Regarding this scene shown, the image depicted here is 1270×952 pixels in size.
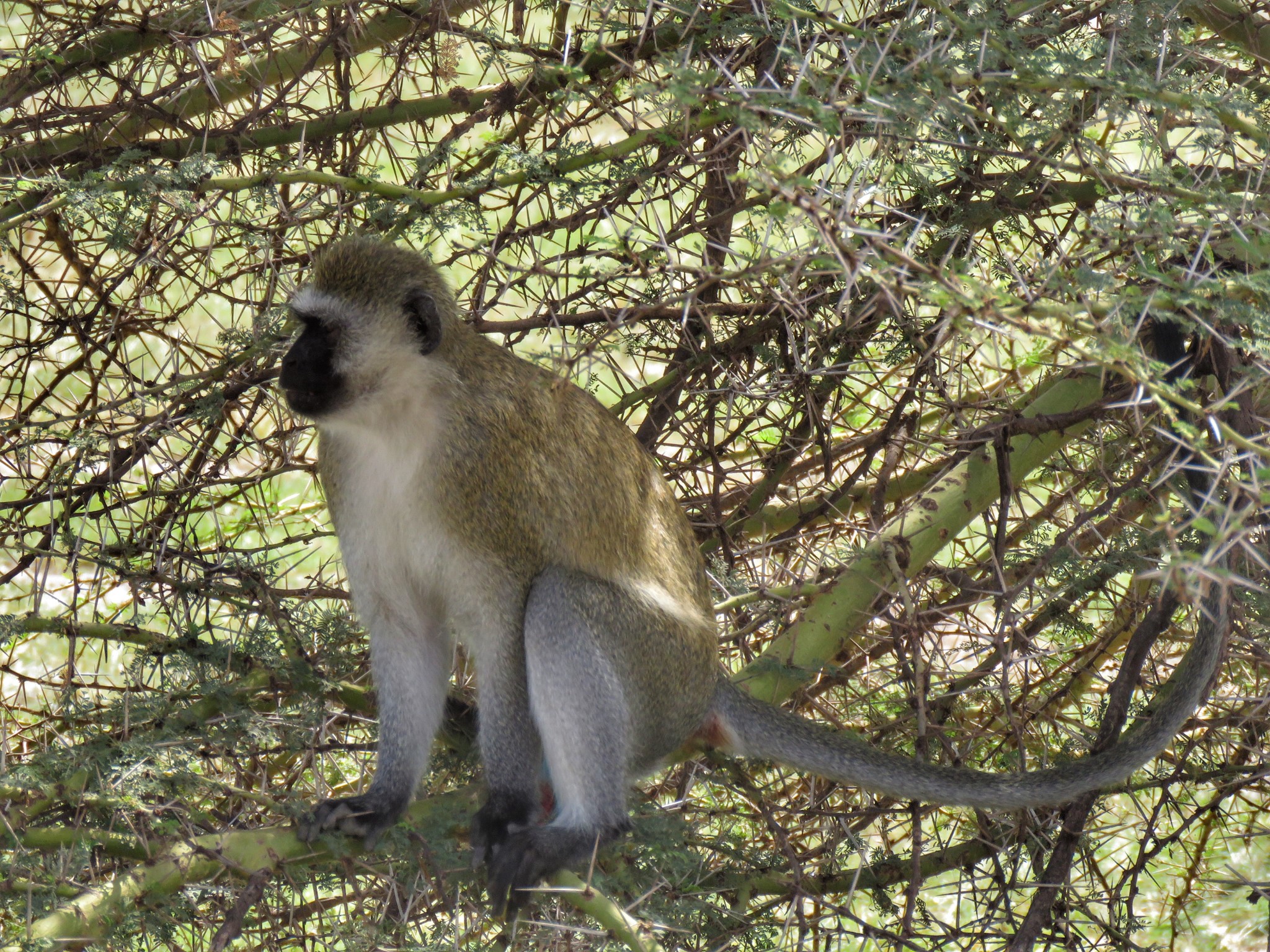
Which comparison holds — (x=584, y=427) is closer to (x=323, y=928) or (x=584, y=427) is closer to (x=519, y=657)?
(x=519, y=657)

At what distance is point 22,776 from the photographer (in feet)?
9.19

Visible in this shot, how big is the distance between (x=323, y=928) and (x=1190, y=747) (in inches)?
93.7

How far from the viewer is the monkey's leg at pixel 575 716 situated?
11.0 feet

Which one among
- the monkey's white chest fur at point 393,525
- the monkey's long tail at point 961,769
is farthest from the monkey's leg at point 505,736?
the monkey's long tail at point 961,769

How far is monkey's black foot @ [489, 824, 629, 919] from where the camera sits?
10.5 ft

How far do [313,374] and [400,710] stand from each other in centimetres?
94

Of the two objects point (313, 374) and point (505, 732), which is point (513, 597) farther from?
point (313, 374)

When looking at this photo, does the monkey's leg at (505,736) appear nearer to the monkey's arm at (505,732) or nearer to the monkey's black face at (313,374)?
the monkey's arm at (505,732)

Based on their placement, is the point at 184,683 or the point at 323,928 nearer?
the point at 323,928

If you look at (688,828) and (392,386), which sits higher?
(392,386)

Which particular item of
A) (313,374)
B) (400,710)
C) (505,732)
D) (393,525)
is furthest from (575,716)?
(313,374)

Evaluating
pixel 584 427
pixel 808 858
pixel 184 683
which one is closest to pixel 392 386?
pixel 584 427

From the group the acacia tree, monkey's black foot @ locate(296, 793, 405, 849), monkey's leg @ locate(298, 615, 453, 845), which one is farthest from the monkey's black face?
monkey's black foot @ locate(296, 793, 405, 849)

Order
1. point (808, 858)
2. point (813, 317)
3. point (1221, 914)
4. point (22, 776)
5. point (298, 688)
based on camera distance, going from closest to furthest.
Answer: point (22, 776)
point (298, 688)
point (808, 858)
point (813, 317)
point (1221, 914)
